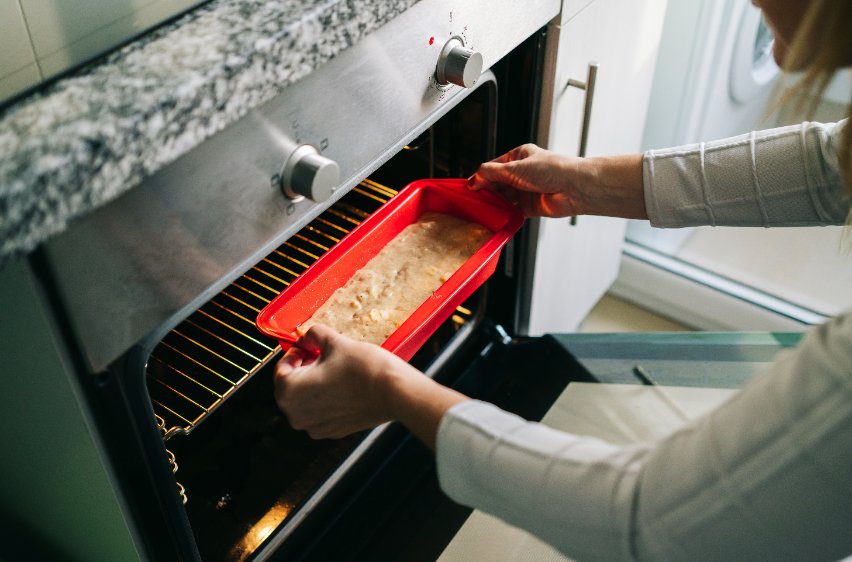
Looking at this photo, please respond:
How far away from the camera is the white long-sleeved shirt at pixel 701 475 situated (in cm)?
55

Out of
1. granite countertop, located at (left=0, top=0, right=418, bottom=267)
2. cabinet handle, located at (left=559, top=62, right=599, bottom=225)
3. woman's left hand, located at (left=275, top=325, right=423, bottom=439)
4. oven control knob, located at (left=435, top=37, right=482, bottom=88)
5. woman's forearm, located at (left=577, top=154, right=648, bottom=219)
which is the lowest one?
woman's left hand, located at (left=275, top=325, right=423, bottom=439)

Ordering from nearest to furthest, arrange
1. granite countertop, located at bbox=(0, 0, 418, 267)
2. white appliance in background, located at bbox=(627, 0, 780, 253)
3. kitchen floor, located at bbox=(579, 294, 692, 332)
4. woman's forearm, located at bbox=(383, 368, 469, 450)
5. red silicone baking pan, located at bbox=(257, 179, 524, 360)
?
granite countertop, located at bbox=(0, 0, 418, 267) < woman's forearm, located at bbox=(383, 368, 469, 450) < red silicone baking pan, located at bbox=(257, 179, 524, 360) < white appliance in background, located at bbox=(627, 0, 780, 253) < kitchen floor, located at bbox=(579, 294, 692, 332)

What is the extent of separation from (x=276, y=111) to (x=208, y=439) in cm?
62

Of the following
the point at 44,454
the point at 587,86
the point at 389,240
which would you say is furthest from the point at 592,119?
the point at 44,454

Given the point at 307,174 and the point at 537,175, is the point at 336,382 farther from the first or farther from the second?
the point at 537,175

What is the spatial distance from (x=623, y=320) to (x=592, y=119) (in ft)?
2.46

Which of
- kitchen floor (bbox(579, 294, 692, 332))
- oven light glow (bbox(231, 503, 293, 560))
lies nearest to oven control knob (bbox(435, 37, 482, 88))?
oven light glow (bbox(231, 503, 293, 560))

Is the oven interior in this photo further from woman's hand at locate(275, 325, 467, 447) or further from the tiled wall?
the tiled wall

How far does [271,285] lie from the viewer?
1.12m

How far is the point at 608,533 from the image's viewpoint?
2.09 feet

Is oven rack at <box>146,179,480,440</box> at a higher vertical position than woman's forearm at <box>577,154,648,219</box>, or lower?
lower

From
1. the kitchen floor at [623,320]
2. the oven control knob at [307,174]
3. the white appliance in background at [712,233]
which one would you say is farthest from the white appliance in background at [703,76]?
the oven control knob at [307,174]

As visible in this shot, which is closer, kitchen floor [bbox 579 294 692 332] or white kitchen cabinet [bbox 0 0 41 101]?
white kitchen cabinet [bbox 0 0 41 101]

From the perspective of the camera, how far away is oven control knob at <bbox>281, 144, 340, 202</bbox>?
689mm
